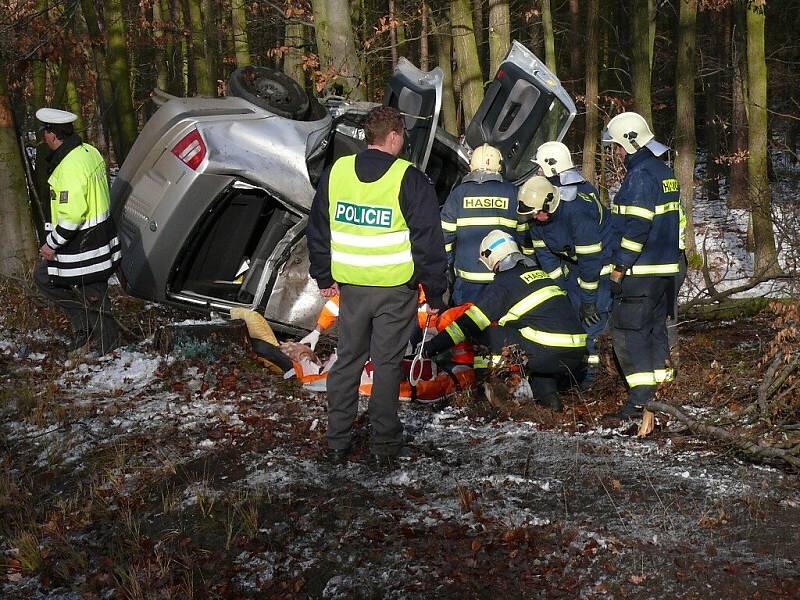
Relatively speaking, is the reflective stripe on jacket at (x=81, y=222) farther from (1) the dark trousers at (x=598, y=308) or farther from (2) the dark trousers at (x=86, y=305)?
(1) the dark trousers at (x=598, y=308)

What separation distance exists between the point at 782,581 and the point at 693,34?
12.5m

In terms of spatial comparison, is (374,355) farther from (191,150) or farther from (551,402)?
(191,150)

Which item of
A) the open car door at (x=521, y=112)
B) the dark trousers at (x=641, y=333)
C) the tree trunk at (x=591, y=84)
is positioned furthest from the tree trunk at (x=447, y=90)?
the dark trousers at (x=641, y=333)

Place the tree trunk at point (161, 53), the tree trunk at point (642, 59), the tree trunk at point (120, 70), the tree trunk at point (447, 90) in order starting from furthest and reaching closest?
1. the tree trunk at point (161, 53)
2. the tree trunk at point (447, 90)
3. the tree trunk at point (120, 70)
4. the tree trunk at point (642, 59)

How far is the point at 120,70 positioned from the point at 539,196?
11411mm

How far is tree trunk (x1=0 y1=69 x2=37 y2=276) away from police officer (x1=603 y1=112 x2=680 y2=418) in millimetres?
5815

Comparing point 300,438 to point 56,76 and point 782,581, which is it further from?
point 56,76

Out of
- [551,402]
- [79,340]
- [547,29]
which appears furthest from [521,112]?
[547,29]

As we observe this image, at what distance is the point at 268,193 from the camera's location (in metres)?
6.52

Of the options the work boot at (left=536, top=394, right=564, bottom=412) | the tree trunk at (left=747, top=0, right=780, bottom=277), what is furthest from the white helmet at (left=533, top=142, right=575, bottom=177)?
the tree trunk at (left=747, top=0, right=780, bottom=277)

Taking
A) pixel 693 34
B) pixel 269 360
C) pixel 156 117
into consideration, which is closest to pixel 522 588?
pixel 269 360

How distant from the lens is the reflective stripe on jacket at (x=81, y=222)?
642cm

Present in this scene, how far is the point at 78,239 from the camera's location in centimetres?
655

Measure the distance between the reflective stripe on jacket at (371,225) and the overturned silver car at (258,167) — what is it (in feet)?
6.75
